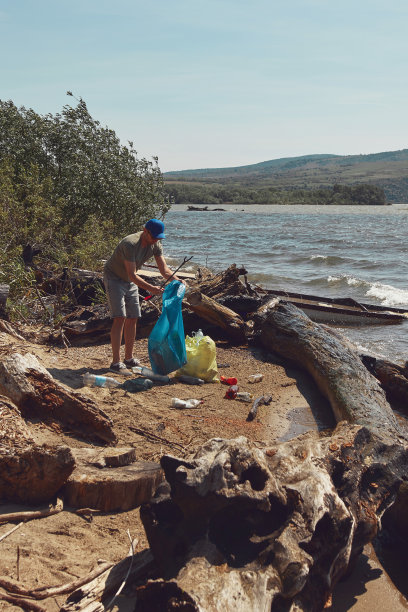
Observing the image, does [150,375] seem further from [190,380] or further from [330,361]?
[330,361]

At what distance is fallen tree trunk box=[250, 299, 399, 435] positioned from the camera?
5215mm

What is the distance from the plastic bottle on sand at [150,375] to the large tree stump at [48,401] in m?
2.13

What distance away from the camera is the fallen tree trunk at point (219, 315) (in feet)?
26.0

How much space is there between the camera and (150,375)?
6.32 meters

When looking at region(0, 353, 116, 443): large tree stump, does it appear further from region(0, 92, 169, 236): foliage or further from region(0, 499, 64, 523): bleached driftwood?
region(0, 92, 169, 236): foliage

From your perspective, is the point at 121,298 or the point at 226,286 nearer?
the point at 121,298

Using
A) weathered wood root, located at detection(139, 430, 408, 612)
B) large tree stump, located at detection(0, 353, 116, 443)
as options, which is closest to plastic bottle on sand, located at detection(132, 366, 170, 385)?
large tree stump, located at detection(0, 353, 116, 443)

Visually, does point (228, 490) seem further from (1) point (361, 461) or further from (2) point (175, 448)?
(2) point (175, 448)

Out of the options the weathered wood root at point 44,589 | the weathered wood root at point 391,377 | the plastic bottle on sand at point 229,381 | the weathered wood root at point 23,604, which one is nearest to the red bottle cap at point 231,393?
the plastic bottle on sand at point 229,381

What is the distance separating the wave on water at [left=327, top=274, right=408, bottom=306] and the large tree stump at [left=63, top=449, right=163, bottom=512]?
36.5 feet

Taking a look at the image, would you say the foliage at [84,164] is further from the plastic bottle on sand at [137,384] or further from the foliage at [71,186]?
the plastic bottle on sand at [137,384]

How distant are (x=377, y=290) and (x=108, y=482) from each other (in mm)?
13063

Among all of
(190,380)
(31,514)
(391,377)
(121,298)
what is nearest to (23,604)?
(31,514)

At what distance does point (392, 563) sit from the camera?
11.3ft
